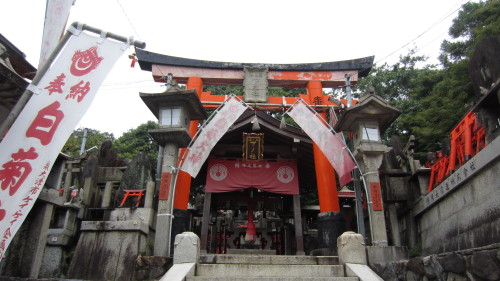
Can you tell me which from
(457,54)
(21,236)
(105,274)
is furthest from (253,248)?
(457,54)

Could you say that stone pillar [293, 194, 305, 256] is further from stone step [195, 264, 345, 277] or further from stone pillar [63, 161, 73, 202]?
stone pillar [63, 161, 73, 202]

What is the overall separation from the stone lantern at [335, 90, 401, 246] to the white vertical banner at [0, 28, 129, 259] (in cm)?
615

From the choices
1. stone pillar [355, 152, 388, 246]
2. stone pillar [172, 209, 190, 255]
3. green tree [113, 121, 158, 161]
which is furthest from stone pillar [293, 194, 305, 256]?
green tree [113, 121, 158, 161]

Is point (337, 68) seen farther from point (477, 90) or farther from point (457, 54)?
point (457, 54)

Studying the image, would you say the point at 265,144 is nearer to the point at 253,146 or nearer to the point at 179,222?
the point at 253,146

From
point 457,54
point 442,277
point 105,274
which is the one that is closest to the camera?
point 442,277

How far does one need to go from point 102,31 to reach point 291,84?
876cm

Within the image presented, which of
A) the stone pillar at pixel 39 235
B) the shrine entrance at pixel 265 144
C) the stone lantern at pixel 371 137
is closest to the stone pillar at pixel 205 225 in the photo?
the shrine entrance at pixel 265 144

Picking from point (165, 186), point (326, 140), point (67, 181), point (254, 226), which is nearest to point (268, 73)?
point (326, 140)

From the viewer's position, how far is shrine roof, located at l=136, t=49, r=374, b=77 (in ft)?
41.7

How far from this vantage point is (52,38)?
5.64m

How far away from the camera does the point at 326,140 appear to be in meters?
9.51

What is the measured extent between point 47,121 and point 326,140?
6883 millimetres

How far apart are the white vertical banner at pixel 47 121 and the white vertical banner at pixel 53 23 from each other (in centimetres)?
65
